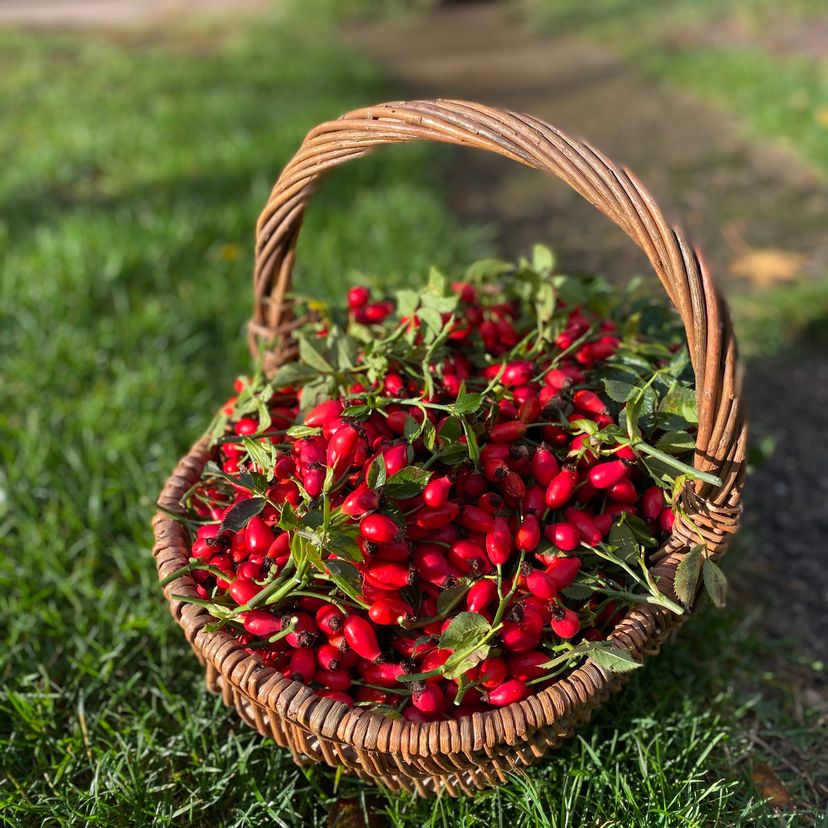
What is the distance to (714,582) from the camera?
1.20m

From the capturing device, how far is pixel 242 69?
573 cm

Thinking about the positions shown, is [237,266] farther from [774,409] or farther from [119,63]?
[119,63]

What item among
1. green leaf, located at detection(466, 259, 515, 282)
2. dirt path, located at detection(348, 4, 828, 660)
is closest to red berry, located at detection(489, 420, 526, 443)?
green leaf, located at detection(466, 259, 515, 282)

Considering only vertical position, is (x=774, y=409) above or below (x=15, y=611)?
above

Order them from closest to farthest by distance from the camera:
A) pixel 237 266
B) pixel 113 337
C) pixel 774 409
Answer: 1. pixel 774 409
2. pixel 113 337
3. pixel 237 266

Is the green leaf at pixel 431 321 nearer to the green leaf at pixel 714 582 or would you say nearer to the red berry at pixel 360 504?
the red berry at pixel 360 504

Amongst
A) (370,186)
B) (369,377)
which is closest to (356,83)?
(370,186)

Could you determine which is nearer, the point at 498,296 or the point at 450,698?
the point at 450,698

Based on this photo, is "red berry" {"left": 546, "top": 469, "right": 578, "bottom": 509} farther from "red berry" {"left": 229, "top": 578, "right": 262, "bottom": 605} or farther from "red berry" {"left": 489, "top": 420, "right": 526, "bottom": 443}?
"red berry" {"left": 229, "top": 578, "right": 262, "bottom": 605}

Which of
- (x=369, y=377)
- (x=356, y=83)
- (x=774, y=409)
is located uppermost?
(x=356, y=83)

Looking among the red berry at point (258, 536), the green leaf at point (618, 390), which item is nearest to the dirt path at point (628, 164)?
the green leaf at point (618, 390)

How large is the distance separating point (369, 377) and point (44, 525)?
1128 mm

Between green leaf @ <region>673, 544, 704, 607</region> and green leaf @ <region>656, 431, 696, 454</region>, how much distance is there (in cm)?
16

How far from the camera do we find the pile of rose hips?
1.18 meters
